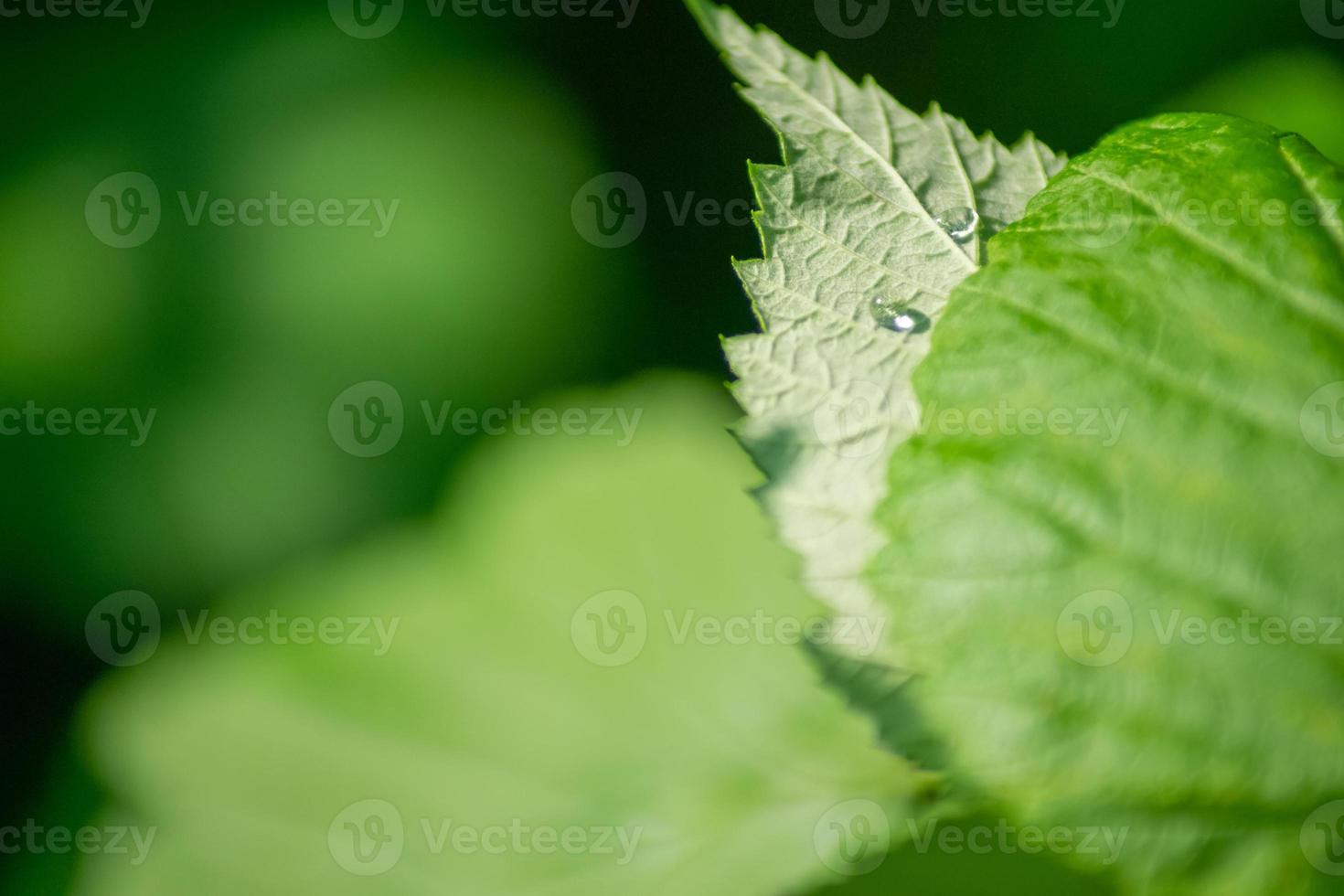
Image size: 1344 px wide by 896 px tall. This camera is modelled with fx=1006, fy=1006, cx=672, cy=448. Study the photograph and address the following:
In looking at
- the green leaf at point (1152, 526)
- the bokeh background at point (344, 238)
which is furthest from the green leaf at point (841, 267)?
the bokeh background at point (344, 238)

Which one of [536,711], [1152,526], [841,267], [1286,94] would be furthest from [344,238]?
[1152,526]

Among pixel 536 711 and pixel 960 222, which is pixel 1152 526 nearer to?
pixel 960 222

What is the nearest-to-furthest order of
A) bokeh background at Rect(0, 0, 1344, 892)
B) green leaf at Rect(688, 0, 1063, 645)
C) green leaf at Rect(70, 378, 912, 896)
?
green leaf at Rect(688, 0, 1063, 645), green leaf at Rect(70, 378, 912, 896), bokeh background at Rect(0, 0, 1344, 892)

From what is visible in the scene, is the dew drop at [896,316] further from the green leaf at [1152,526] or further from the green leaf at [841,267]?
the green leaf at [1152,526]

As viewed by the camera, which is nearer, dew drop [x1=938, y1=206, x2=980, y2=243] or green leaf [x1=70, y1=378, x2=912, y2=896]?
dew drop [x1=938, y1=206, x2=980, y2=243]

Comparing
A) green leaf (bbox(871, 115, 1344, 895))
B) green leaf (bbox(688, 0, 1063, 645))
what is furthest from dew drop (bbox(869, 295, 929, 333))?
green leaf (bbox(871, 115, 1344, 895))

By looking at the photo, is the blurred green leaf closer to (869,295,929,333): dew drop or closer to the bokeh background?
the bokeh background

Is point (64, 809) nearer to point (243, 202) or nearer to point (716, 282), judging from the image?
point (243, 202)
